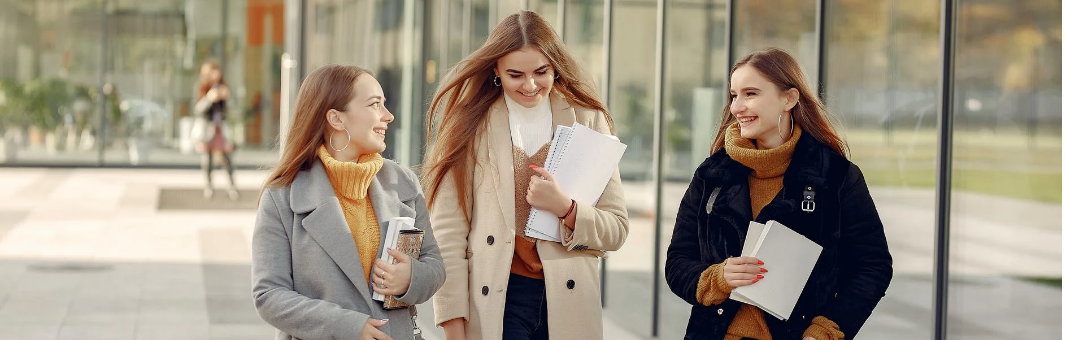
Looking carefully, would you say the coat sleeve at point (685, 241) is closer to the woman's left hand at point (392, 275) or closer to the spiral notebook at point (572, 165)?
the spiral notebook at point (572, 165)

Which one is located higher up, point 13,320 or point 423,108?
point 423,108

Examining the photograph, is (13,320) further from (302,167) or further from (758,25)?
(302,167)

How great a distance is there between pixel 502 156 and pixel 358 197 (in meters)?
0.56

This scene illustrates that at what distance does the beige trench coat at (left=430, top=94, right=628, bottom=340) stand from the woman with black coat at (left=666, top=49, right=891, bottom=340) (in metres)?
0.42

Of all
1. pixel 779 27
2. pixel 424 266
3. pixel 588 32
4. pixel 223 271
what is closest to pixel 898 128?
pixel 779 27

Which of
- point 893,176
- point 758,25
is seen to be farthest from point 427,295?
point 758,25

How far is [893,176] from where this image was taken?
5441 millimetres

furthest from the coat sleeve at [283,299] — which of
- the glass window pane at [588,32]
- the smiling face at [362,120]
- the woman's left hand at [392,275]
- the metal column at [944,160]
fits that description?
the glass window pane at [588,32]

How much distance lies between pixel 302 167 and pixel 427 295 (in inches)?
17.5

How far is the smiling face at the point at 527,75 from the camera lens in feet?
12.0

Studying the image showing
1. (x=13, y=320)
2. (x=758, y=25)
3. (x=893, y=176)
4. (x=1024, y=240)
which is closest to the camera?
(x=1024, y=240)

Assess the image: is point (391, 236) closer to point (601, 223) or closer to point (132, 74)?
point (601, 223)

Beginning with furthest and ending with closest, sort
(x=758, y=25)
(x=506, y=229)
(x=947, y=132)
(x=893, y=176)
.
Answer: (x=758, y=25) < (x=893, y=176) < (x=947, y=132) < (x=506, y=229)

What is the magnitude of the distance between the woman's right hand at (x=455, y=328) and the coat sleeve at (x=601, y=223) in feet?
1.20
